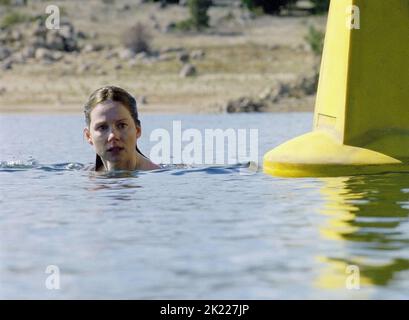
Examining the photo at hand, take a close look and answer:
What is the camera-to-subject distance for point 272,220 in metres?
6.76

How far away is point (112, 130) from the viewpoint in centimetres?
903

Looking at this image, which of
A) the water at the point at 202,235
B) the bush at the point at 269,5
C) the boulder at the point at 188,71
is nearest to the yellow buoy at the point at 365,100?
the water at the point at 202,235

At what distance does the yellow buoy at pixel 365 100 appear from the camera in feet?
30.3

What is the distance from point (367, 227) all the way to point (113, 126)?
3.01 meters

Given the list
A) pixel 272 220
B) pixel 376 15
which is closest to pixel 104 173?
pixel 376 15

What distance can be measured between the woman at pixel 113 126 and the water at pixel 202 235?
20cm

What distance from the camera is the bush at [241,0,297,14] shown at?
37.0 m

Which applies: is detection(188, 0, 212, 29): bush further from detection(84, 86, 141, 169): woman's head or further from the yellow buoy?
detection(84, 86, 141, 169): woman's head

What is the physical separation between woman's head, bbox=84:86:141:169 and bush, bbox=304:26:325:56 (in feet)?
64.0

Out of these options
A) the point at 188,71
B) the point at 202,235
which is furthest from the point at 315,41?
the point at 202,235

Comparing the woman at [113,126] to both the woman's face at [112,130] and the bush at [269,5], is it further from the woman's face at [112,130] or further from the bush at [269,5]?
the bush at [269,5]

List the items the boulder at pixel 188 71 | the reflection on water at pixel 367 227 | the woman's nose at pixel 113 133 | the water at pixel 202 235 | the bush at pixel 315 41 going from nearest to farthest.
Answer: the water at pixel 202 235 → the reflection on water at pixel 367 227 → the woman's nose at pixel 113 133 → the boulder at pixel 188 71 → the bush at pixel 315 41

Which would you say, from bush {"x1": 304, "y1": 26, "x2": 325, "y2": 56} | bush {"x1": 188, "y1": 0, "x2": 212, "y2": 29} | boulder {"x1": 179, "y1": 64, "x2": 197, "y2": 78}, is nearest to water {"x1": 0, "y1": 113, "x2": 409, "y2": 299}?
boulder {"x1": 179, "y1": 64, "x2": 197, "y2": 78}

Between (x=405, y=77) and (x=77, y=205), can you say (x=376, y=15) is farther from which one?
(x=77, y=205)
